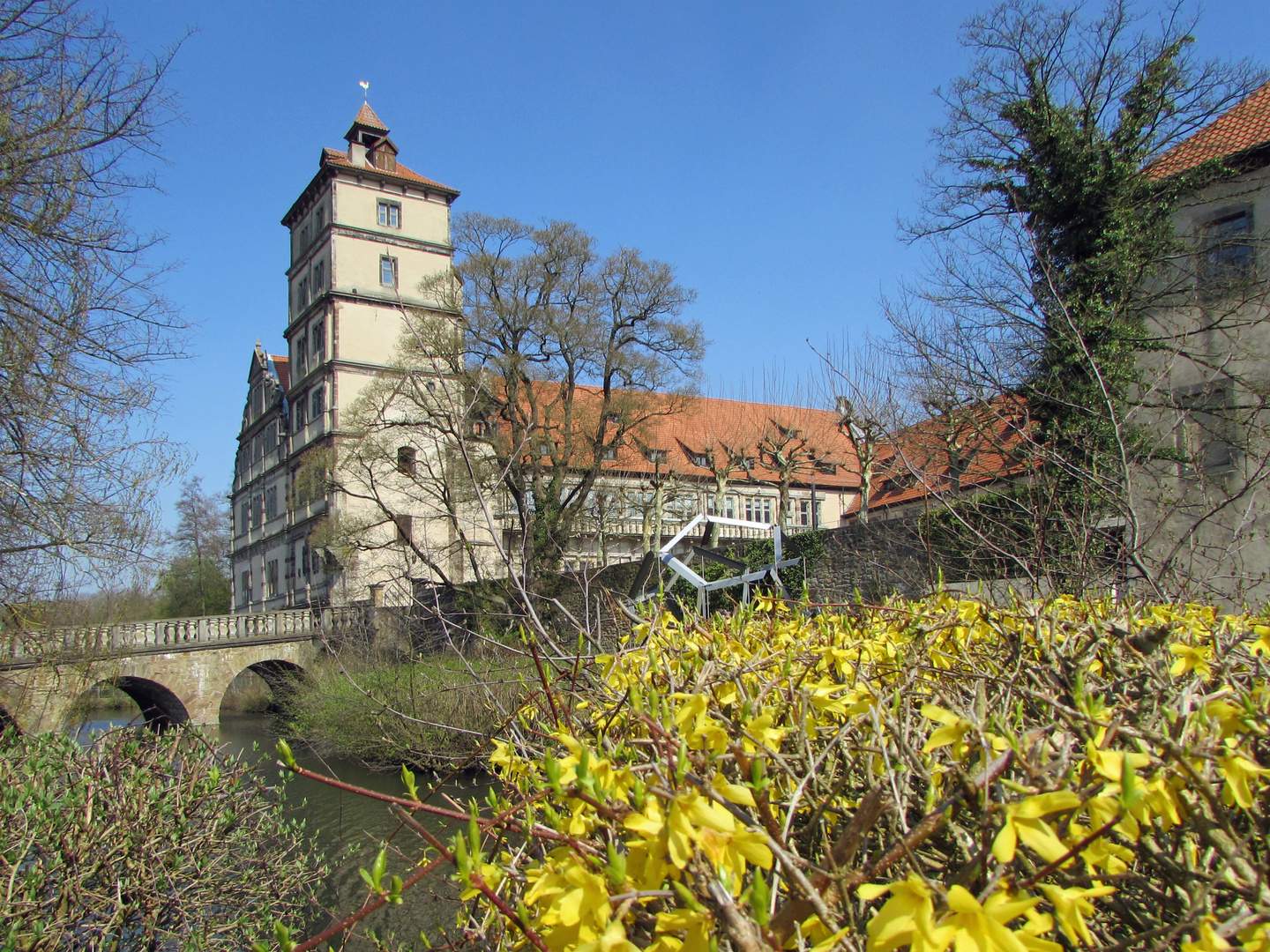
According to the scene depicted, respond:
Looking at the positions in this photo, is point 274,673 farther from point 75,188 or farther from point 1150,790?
point 1150,790

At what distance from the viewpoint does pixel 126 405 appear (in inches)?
324

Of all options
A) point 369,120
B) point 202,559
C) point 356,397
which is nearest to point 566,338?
point 356,397

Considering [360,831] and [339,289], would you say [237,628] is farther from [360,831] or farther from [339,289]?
[360,831]

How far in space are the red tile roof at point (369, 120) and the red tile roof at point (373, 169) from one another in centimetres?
152

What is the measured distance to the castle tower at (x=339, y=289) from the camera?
3403cm

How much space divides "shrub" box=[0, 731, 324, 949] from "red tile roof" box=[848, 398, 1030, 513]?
4025 millimetres

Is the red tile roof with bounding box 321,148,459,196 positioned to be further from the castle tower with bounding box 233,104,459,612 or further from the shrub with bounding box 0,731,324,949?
the shrub with bounding box 0,731,324,949

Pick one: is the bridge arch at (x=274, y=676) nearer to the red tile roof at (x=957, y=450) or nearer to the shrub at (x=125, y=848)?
the red tile roof at (x=957, y=450)

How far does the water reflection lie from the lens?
594 centimetres

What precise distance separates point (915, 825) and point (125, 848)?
3.85 m

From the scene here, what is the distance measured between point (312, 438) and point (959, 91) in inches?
1153

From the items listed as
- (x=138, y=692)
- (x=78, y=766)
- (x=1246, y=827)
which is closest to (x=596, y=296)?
(x=138, y=692)

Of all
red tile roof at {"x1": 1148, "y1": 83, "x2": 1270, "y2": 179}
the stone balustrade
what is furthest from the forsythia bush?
red tile roof at {"x1": 1148, "y1": 83, "x2": 1270, "y2": 179}

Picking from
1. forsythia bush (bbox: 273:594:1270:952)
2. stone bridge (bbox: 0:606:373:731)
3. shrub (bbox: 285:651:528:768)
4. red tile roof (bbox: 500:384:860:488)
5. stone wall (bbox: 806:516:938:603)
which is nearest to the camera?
forsythia bush (bbox: 273:594:1270:952)
